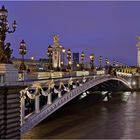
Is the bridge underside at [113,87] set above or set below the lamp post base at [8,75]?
below

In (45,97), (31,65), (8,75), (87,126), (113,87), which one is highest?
(31,65)

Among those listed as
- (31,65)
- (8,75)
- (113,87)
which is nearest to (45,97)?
(8,75)

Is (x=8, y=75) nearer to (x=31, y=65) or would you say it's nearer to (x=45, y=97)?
(x=45, y=97)

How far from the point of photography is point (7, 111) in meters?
19.2

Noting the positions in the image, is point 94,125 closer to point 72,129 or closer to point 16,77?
point 72,129

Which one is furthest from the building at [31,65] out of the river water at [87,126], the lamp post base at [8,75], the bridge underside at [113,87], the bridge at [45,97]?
the bridge underside at [113,87]

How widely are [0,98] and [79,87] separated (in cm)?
1864

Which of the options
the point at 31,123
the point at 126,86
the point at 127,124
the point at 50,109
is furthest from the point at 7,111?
the point at 126,86

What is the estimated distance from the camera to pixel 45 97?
103ft

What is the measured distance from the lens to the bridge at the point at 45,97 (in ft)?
76.6

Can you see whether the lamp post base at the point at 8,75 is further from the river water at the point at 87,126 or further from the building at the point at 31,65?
the building at the point at 31,65

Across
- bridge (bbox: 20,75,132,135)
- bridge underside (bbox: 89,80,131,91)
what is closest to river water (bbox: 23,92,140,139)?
bridge (bbox: 20,75,132,135)

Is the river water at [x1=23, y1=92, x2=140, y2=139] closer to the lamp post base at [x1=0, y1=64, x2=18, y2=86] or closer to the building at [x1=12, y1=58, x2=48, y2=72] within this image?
the building at [x1=12, y1=58, x2=48, y2=72]

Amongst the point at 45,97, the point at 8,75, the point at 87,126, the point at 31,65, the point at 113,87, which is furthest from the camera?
the point at 113,87
